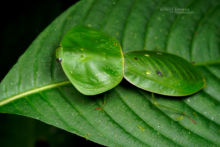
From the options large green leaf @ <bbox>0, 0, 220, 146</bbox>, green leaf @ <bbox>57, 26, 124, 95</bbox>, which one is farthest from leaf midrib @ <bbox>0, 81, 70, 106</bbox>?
green leaf @ <bbox>57, 26, 124, 95</bbox>

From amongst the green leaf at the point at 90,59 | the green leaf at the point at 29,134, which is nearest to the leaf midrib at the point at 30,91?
the green leaf at the point at 90,59

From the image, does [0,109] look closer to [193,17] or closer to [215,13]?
[193,17]

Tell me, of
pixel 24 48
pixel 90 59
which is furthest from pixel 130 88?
pixel 24 48

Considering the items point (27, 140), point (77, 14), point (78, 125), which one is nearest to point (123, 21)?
point (77, 14)

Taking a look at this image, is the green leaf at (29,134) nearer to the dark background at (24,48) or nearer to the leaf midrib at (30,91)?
the dark background at (24,48)

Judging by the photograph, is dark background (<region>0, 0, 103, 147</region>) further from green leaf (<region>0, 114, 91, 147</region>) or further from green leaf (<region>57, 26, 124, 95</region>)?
green leaf (<region>57, 26, 124, 95</region>)

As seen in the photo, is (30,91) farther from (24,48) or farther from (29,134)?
(24,48)

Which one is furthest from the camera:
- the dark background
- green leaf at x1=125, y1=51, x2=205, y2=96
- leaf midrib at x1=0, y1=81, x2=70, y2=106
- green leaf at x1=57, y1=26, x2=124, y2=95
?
the dark background
